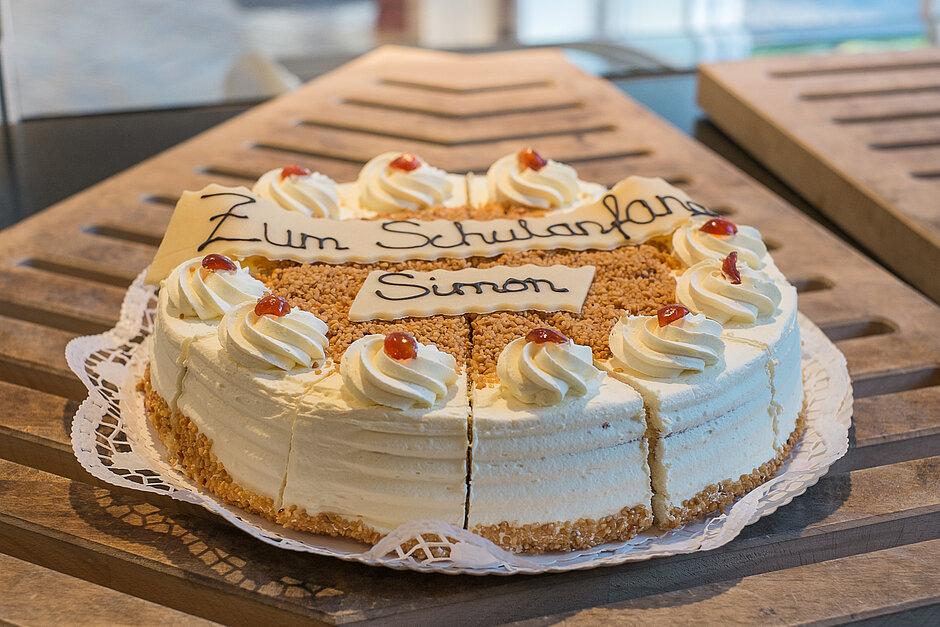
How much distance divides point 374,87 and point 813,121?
173cm

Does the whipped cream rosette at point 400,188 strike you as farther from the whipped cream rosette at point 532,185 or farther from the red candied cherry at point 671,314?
the red candied cherry at point 671,314

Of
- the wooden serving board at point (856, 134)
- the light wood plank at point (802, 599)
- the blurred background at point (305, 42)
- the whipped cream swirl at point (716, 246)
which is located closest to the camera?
the light wood plank at point (802, 599)

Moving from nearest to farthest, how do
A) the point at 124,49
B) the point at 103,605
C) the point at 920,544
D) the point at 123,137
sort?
A: the point at 103,605, the point at 920,544, the point at 123,137, the point at 124,49

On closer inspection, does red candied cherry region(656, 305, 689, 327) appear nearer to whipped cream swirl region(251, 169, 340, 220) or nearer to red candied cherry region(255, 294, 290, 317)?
red candied cherry region(255, 294, 290, 317)

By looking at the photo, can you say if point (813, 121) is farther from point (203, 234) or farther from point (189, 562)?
point (189, 562)

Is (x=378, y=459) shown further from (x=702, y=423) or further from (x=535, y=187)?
(x=535, y=187)

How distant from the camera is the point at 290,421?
5.90ft

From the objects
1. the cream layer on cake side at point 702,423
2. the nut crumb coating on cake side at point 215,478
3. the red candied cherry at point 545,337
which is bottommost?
the nut crumb coating on cake side at point 215,478

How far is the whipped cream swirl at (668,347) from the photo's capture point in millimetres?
1830

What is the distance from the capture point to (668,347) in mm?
1831

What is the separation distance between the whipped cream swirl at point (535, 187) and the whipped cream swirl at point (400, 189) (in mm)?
149

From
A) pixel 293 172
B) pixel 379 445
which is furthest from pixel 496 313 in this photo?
pixel 293 172

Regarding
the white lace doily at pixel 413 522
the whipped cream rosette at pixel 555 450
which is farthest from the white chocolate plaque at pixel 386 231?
the whipped cream rosette at pixel 555 450

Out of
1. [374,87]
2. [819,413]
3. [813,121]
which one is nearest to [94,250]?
[374,87]
